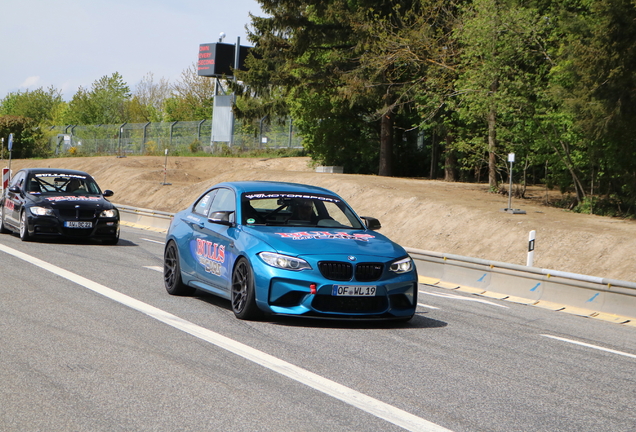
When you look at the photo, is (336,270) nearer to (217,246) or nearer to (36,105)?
(217,246)

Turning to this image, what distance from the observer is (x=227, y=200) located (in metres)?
10.1

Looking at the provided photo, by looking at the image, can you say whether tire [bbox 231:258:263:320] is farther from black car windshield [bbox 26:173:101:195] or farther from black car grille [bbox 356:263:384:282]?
black car windshield [bbox 26:173:101:195]

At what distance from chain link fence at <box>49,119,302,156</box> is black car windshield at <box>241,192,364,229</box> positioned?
5078 cm

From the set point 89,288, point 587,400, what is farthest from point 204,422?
point 89,288

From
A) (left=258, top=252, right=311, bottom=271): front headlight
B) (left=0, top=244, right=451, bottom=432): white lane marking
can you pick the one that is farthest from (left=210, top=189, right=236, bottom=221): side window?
(left=0, top=244, right=451, bottom=432): white lane marking

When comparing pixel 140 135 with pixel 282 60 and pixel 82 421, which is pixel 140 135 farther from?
pixel 82 421

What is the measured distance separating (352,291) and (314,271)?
437 millimetres

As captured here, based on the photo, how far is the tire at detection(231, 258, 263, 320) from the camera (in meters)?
8.67

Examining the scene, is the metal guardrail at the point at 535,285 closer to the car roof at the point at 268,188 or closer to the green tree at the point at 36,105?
the car roof at the point at 268,188

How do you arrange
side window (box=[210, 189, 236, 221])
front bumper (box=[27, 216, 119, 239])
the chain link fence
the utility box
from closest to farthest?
side window (box=[210, 189, 236, 221]) < front bumper (box=[27, 216, 119, 239]) < the utility box < the chain link fence

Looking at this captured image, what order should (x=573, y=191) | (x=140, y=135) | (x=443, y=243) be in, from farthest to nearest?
1. (x=140, y=135)
2. (x=573, y=191)
3. (x=443, y=243)

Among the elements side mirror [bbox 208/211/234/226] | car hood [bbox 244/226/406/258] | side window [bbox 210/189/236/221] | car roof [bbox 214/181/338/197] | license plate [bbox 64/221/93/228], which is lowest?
license plate [bbox 64/221/93/228]

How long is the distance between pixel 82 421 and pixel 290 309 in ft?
11.9

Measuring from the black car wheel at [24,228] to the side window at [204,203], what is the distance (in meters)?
7.63
